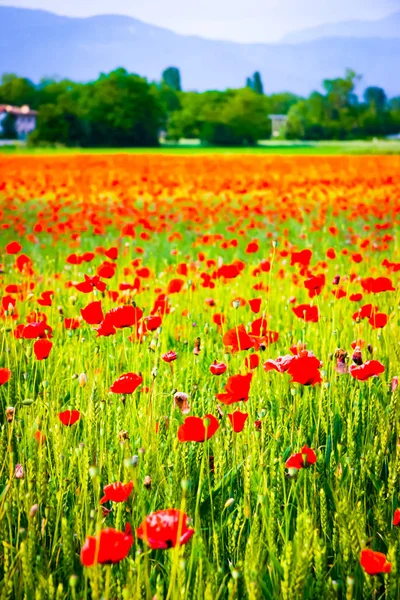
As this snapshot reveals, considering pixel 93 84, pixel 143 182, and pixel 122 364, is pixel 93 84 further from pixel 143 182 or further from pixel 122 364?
pixel 122 364

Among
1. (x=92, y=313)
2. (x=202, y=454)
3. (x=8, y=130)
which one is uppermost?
(x=8, y=130)

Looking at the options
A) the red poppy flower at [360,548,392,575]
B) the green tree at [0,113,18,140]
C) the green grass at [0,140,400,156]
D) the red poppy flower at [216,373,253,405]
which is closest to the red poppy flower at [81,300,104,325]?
the red poppy flower at [216,373,253,405]

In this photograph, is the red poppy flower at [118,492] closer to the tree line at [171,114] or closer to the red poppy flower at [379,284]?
the red poppy flower at [379,284]

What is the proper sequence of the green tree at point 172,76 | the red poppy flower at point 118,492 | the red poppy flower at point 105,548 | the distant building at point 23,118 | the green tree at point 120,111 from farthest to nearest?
the green tree at point 172,76 < the distant building at point 23,118 < the green tree at point 120,111 < the red poppy flower at point 118,492 < the red poppy flower at point 105,548

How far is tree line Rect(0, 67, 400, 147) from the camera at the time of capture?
A: 6203cm

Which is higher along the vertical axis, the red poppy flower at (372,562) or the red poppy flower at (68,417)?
the red poppy flower at (68,417)

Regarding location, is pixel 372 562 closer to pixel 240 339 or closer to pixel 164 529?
pixel 164 529

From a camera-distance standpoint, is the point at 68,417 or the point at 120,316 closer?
the point at 68,417

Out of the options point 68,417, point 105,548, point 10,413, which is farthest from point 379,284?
point 105,548

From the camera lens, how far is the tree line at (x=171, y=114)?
204ft

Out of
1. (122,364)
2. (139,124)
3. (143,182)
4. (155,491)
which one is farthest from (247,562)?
(139,124)

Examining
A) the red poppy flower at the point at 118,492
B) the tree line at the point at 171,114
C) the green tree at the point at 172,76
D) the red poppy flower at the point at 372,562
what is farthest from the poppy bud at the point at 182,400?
the green tree at the point at 172,76

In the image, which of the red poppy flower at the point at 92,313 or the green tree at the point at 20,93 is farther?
the green tree at the point at 20,93

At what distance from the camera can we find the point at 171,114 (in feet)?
294
